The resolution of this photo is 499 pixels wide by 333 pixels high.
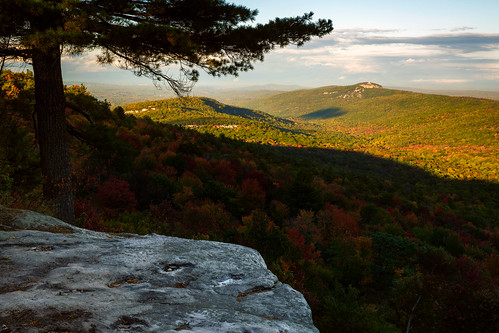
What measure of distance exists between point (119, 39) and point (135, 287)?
5.16 m

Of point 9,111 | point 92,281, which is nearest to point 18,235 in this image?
point 92,281

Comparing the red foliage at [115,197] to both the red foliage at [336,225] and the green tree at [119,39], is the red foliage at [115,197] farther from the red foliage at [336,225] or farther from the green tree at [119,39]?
the red foliage at [336,225]

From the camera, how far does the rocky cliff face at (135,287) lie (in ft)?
6.97

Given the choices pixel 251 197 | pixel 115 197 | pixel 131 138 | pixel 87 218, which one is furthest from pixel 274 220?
pixel 131 138

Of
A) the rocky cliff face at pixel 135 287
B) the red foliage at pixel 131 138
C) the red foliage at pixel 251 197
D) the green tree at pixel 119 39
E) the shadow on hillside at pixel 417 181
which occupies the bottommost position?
the shadow on hillside at pixel 417 181

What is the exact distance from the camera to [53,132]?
6.33 m

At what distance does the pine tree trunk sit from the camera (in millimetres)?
6047

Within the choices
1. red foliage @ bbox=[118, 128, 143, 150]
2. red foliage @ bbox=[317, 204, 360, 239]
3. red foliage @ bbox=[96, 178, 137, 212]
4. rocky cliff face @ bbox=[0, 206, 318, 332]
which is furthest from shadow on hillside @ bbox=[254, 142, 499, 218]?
rocky cliff face @ bbox=[0, 206, 318, 332]

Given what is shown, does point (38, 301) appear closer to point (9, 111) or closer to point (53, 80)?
point (53, 80)

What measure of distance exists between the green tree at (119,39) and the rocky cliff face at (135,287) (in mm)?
2828

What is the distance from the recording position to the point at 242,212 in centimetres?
1525

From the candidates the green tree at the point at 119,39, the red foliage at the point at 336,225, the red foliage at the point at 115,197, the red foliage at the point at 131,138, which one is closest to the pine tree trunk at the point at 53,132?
the green tree at the point at 119,39

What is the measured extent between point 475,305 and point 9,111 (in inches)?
511

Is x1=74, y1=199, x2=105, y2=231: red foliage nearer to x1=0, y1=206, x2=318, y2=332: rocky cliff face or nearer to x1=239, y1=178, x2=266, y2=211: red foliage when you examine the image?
x1=0, y1=206, x2=318, y2=332: rocky cliff face
